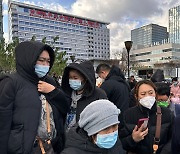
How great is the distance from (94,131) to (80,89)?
1224 mm

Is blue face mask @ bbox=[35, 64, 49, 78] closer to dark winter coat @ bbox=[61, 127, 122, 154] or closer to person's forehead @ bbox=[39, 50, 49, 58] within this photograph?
person's forehead @ bbox=[39, 50, 49, 58]

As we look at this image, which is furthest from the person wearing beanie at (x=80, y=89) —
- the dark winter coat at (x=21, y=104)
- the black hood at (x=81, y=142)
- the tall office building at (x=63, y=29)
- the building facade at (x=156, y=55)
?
the tall office building at (x=63, y=29)

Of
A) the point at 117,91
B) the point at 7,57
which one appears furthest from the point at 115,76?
the point at 7,57

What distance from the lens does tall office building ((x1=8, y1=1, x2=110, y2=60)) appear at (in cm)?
10578

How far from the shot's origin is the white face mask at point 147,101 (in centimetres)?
272

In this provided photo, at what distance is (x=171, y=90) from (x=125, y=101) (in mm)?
815

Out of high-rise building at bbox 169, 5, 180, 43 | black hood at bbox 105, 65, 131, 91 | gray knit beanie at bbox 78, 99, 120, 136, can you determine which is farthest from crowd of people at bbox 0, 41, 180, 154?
high-rise building at bbox 169, 5, 180, 43

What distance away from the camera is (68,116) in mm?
2789

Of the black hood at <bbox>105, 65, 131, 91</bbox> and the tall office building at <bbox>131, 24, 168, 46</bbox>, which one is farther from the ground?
the tall office building at <bbox>131, 24, 168, 46</bbox>

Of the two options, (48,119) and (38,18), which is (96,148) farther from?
A: (38,18)

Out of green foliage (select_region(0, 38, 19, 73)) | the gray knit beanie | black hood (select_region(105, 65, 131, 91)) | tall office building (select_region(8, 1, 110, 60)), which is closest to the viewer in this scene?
the gray knit beanie

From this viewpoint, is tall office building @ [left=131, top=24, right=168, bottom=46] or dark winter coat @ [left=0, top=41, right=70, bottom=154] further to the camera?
tall office building @ [left=131, top=24, right=168, bottom=46]

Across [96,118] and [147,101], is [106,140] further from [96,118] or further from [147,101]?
[147,101]

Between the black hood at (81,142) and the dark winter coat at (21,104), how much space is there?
1.68 feet
